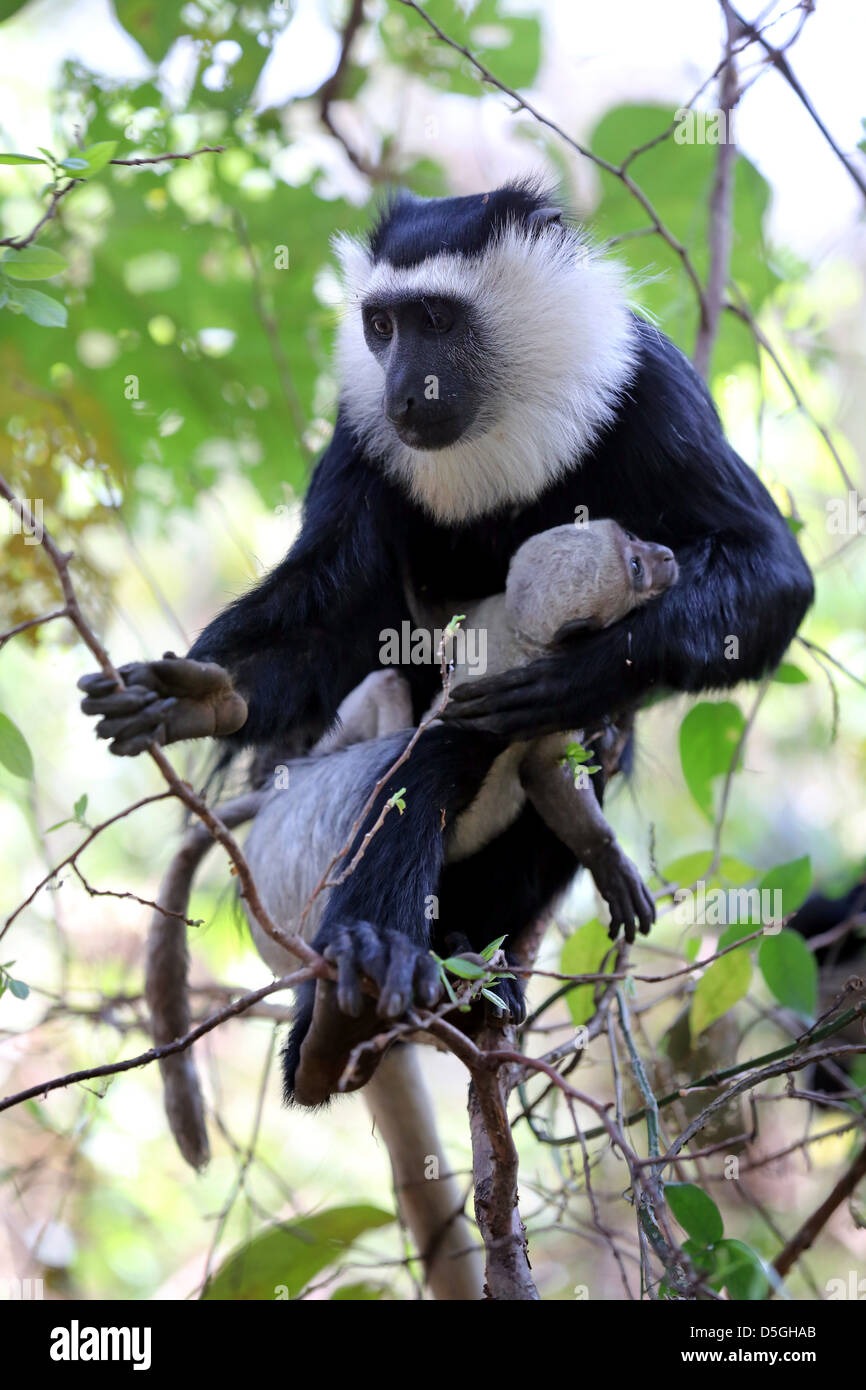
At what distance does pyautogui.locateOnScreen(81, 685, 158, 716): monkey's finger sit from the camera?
263 centimetres

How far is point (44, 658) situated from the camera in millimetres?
5398

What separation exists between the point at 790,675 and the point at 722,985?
1187 millimetres

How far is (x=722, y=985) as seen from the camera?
11.7ft

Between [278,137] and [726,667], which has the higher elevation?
[278,137]

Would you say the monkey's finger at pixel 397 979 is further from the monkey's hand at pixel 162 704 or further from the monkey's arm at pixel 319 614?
the monkey's arm at pixel 319 614

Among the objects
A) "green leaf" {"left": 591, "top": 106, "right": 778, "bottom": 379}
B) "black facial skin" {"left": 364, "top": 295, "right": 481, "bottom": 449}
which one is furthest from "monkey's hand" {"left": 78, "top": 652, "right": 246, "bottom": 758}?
"green leaf" {"left": 591, "top": 106, "right": 778, "bottom": 379}

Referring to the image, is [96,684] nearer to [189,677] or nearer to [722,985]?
[189,677]

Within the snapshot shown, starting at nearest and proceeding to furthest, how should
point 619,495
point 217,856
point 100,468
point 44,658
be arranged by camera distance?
point 619,495 < point 100,468 < point 44,658 < point 217,856

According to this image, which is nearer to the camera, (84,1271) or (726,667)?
(726,667)

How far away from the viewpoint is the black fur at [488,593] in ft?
10.9

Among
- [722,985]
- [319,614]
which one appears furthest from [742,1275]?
[319,614]

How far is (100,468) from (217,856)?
391 cm
